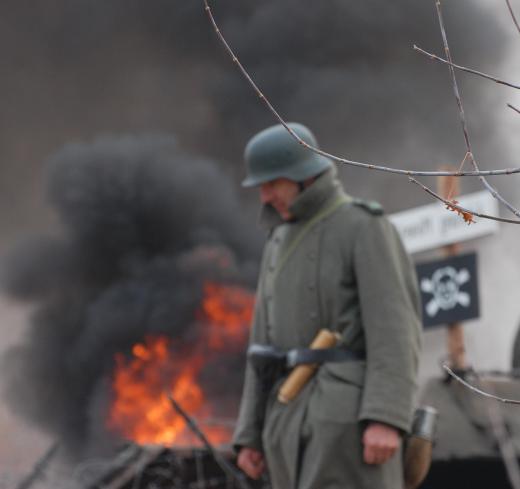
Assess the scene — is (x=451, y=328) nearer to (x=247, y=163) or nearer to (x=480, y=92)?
(x=247, y=163)

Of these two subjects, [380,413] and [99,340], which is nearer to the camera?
[380,413]

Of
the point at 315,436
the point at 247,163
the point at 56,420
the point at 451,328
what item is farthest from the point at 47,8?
the point at 315,436

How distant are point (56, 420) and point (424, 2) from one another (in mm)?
6469

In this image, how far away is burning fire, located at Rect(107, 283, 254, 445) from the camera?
1062cm

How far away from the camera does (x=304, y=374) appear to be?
11.4ft

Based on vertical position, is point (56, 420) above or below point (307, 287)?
below

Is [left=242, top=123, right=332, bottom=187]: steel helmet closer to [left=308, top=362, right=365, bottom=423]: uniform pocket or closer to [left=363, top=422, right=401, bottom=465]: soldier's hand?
[left=308, top=362, right=365, bottom=423]: uniform pocket

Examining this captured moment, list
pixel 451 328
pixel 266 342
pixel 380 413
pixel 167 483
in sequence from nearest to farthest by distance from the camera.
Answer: pixel 380 413 < pixel 266 342 < pixel 167 483 < pixel 451 328

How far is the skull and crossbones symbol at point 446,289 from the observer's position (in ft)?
23.7

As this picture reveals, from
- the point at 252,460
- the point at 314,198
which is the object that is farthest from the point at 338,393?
the point at 314,198

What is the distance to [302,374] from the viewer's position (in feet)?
11.4

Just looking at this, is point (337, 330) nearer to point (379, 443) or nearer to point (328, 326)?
point (328, 326)

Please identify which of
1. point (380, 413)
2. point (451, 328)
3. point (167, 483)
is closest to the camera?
point (380, 413)

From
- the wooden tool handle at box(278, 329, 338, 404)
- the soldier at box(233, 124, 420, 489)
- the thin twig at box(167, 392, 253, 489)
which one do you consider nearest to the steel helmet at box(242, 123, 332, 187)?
the soldier at box(233, 124, 420, 489)
